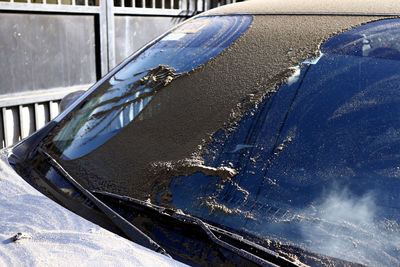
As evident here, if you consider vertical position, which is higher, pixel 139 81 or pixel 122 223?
pixel 139 81

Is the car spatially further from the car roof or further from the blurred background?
the blurred background

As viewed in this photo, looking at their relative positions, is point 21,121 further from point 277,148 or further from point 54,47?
point 277,148

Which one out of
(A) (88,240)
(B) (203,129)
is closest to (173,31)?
(B) (203,129)

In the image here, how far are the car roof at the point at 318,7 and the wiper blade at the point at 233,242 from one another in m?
1.01

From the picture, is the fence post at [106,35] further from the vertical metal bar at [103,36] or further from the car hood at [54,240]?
the car hood at [54,240]

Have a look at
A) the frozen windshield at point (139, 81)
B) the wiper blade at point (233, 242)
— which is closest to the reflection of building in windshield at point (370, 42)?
the frozen windshield at point (139, 81)

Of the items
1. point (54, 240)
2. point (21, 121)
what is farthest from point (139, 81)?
point (21, 121)

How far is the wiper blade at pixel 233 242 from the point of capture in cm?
109

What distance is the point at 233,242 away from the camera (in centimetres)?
115

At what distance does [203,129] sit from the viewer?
1.47 metres

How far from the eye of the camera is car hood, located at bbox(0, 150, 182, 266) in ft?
3.63

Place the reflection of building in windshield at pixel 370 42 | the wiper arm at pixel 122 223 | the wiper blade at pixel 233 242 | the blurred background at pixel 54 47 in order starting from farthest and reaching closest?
the blurred background at pixel 54 47
the reflection of building in windshield at pixel 370 42
the wiper arm at pixel 122 223
the wiper blade at pixel 233 242

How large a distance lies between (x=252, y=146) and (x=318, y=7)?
2.54 ft

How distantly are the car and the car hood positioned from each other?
0.06 m
